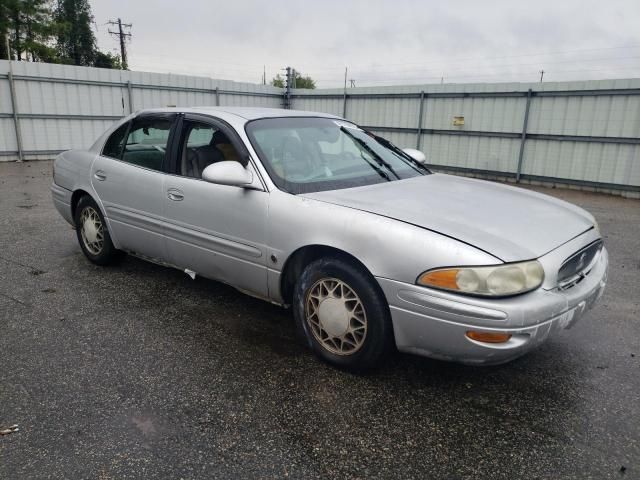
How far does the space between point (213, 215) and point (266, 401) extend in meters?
1.38

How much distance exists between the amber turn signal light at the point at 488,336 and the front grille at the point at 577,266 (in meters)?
0.49

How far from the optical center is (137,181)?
4.05m

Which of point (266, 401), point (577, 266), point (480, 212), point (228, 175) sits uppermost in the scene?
point (228, 175)

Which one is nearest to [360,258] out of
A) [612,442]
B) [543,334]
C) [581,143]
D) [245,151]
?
[543,334]

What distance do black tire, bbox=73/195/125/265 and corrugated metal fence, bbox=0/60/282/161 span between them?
10.7 metres

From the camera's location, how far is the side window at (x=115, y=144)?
4.45 m

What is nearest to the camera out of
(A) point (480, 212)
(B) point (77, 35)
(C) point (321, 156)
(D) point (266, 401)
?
(D) point (266, 401)

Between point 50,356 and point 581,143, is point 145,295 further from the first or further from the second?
point 581,143

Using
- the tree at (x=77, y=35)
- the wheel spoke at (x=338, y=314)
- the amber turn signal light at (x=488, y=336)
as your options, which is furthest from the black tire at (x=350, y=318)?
the tree at (x=77, y=35)

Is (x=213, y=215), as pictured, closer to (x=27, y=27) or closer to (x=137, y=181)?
(x=137, y=181)

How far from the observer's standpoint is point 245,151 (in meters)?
3.35

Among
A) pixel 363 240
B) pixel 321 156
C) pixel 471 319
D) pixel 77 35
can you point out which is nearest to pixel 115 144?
pixel 321 156

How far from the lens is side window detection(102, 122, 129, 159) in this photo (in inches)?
175

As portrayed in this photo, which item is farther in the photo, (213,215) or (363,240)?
(213,215)
